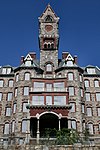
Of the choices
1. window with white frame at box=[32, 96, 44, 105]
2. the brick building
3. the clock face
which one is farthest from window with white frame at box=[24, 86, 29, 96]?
the clock face

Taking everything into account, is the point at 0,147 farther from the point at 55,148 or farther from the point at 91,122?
the point at 91,122

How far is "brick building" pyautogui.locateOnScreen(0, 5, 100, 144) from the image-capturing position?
41.6 meters

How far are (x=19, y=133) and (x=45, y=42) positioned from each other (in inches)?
795

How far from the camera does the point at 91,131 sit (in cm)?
4444

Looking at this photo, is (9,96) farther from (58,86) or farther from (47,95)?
(58,86)

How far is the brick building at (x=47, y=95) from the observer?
136 ft

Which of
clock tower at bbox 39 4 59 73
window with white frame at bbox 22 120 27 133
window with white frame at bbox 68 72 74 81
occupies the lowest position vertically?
window with white frame at bbox 22 120 27 133

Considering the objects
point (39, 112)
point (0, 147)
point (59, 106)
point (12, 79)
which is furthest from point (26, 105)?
point (0, 147)

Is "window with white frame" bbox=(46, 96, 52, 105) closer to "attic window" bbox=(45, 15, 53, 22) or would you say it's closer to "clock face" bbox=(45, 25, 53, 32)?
"clock face" bbox=(45, 25, 53, 32)

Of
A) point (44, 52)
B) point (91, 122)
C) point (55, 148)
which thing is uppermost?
point (44, 52)

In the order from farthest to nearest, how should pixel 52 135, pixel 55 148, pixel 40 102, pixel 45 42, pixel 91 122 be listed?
pixel 45 42, pixel 91 122, pixel 40 102, pixel 52 135, pixel 55 148

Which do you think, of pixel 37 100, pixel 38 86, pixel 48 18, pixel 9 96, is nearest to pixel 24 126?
pixel 37 100

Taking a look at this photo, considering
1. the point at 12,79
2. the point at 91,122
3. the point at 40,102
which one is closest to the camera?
the point at 40,102

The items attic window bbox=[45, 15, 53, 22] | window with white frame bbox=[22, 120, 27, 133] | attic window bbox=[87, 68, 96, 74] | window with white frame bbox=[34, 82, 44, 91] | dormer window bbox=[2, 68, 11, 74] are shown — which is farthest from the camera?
attic window bbox=[45, 15, 53, 22]
